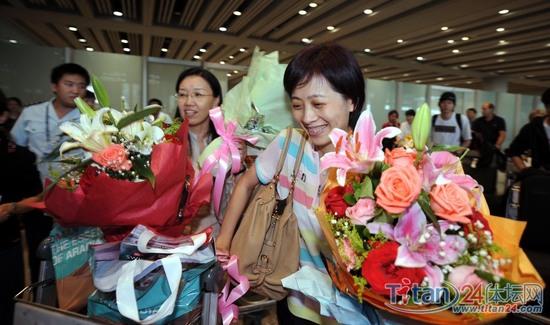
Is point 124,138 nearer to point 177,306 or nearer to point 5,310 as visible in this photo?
point 177,306

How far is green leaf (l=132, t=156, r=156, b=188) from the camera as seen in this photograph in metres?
0.92

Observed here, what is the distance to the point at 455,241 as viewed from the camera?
708 mm

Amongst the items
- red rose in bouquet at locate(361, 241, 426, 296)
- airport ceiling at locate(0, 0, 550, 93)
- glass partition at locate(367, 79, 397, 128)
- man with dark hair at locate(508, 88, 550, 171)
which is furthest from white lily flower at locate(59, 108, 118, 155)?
glass partition at locate(367, 79, 397, 128)

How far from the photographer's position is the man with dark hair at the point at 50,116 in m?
2.51

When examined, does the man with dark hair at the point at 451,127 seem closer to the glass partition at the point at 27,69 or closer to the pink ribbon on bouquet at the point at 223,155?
the pink ribbon on bouquet at the point at 223,155

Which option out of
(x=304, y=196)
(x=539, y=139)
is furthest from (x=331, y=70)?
(x=539, y=139)

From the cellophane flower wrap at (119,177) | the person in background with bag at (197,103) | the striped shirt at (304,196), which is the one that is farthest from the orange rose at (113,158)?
the person in background with bag at (197,103)

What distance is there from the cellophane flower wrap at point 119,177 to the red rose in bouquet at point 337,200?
0.41m

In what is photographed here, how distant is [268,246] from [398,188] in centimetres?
60

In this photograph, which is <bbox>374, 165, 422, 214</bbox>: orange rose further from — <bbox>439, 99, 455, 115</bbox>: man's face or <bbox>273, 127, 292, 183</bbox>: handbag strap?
<bbox>439, 99, 455, 115</bbox>: man's face

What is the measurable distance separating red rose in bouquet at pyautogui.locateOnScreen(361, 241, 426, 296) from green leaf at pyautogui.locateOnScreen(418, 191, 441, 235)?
0.08 metres

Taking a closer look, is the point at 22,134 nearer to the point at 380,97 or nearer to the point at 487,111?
the point at 487,111

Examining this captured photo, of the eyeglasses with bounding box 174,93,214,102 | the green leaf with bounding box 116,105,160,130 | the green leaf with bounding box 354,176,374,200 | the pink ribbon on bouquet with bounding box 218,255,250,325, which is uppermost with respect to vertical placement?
the eyeglasses with bounding box 174,93,214,102

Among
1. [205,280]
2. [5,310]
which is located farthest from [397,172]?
[5,310]
